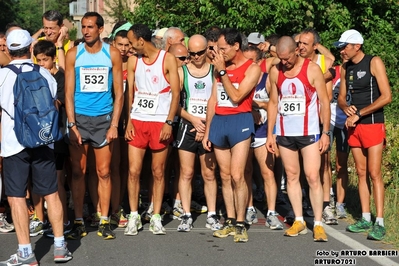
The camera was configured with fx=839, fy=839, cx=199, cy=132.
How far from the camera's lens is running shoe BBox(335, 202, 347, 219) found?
10492 millimetres

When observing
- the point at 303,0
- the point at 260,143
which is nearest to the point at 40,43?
the point at 260,143

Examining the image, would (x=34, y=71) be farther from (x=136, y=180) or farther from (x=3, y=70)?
(x=136, y=180)

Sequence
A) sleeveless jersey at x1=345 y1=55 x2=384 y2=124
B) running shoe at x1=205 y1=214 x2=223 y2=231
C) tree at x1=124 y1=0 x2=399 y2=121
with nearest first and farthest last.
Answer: sleeveless jersey at x1=345 y1=55 x2=384 y2=124 → running shoe at x1=205 y1=214 x2=223 y2=231 → tree at x1=124 y1=0 x2=399 y2=121

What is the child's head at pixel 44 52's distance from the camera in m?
9.29

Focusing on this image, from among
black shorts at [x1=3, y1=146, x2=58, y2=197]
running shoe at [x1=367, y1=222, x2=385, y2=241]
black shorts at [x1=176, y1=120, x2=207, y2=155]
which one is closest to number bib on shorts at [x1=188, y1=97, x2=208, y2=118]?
black shorts at [x1=176, y1=120, x2=207, y2=155]

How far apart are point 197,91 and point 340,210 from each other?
94.8 inches

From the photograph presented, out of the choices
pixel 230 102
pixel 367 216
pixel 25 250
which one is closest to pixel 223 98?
pixel 230 102

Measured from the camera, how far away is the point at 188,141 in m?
9.91

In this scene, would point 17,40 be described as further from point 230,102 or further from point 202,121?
point 202,121

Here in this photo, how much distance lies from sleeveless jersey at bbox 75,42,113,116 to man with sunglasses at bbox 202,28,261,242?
1.20m

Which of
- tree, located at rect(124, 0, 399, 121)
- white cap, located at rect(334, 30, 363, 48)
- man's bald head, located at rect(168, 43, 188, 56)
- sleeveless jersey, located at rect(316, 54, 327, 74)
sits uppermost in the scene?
tree, located at rect(124, 0, 399, 121)

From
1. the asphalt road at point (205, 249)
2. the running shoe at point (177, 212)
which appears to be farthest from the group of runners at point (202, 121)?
the running shoe at point (177, 212)

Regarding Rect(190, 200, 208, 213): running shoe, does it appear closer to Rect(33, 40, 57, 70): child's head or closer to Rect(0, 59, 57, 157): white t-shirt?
Rect(33, 40, 57, 70): child's head

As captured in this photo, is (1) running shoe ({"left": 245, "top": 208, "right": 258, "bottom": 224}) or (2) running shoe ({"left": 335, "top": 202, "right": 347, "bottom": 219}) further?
(2) running shoe ({"left": 335, "top": 202, "right": 347, "bottom": 219})
